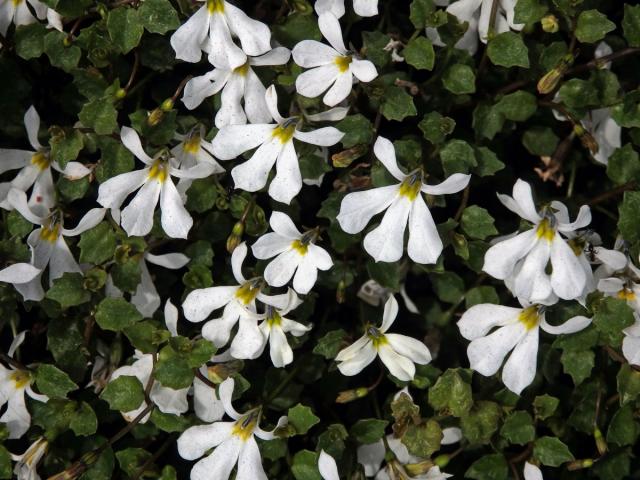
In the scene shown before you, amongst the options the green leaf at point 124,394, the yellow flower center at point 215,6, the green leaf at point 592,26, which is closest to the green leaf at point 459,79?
the green leaf at point 592,26

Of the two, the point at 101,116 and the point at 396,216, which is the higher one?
the point at 101,116

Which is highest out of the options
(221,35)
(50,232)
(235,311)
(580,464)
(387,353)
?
(221,35)

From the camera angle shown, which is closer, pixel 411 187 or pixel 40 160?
pixel 411 187

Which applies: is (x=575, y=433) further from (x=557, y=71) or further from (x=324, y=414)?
(x=557, y=71)

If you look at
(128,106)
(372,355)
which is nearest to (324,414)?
(372,355)

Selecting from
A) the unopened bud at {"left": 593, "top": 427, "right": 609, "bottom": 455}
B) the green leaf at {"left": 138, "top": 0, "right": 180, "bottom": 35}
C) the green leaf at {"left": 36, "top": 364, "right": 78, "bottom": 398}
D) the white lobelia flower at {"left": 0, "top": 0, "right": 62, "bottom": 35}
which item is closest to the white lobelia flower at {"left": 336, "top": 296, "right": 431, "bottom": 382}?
the unopened bud at {"left": 593, "top": 427, "right": 609, "bottom": 455}

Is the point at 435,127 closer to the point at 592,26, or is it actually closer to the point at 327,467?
the point at 592,26

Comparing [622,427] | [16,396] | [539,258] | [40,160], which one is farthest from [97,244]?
[622,427]
